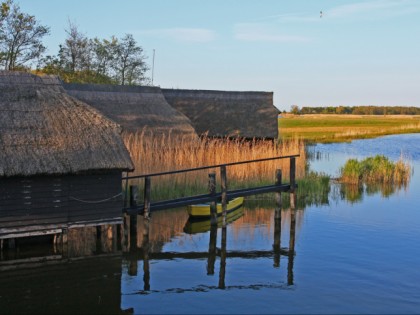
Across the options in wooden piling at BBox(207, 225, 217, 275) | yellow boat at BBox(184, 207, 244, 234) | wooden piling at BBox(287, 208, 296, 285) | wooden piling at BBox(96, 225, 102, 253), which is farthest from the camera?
yellow boat at BBox(184, 207, 244, 234)

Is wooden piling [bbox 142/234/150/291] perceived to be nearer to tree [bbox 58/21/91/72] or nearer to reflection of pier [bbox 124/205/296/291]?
reflection of pier [bbox 124/205/296/291]

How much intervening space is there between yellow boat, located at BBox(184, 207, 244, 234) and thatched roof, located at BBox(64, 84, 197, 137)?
7.74 meters

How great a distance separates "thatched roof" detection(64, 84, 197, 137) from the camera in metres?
26.6

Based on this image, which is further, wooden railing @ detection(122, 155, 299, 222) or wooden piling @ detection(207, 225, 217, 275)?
wooden railing @ detection(122, 155, 299, 222)

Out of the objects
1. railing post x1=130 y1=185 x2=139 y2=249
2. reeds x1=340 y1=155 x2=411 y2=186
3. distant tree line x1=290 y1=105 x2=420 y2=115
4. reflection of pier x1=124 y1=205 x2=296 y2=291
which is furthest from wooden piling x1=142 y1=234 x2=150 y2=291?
distant tree line x1=290 y1=105 x2=420 y2=115

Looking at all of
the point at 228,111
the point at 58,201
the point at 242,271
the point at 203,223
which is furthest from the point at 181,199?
the point at 228,111

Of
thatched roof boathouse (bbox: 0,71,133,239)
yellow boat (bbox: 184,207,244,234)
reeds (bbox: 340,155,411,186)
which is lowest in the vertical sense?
yellow boat (bbox: 184,207,244,234)

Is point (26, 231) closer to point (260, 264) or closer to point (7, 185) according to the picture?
point (7, 185)

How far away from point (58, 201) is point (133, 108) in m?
14.4

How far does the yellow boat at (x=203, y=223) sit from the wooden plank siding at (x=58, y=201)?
11.7ft

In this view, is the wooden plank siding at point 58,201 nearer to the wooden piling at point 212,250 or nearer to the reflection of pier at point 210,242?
the reflection of pier at point 210,242

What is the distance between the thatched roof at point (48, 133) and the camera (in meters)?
13.1

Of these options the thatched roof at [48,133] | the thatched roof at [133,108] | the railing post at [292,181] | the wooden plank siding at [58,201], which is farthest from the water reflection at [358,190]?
the thatched roof at [48,133]

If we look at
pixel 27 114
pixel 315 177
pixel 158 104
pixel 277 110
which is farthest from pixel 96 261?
pixel 277 110
